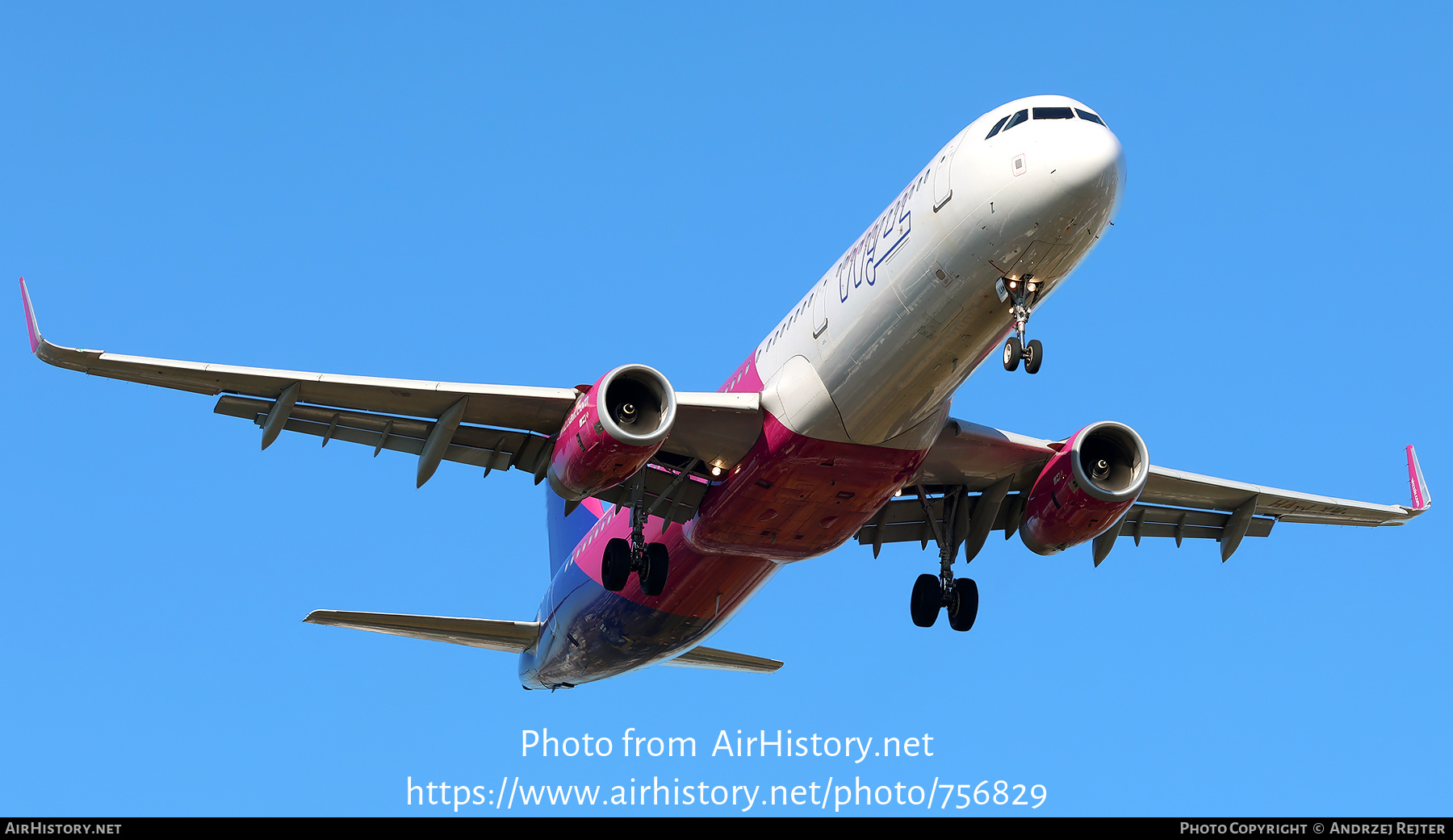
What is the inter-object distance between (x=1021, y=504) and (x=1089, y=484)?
349cm

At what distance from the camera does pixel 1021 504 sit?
28.5 metres

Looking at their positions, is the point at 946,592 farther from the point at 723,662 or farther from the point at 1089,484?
the point at 723,662

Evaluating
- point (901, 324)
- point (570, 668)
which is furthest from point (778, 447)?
point (570, 668)

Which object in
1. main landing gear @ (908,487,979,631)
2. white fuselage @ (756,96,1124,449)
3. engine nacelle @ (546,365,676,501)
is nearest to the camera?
white fuselage @ (756,96,1124,449)

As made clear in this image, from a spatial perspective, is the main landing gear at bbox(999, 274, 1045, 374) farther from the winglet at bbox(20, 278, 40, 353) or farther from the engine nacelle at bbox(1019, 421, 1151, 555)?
the winglet at bbox(20, 278, 40, 353)

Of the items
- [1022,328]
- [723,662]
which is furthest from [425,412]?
[723,662]

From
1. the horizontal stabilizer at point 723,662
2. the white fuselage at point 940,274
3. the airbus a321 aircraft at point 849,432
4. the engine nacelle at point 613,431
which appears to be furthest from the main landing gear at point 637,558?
the horizontal stabilizer at point 723,662

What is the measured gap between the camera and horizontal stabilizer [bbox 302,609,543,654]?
30.2m

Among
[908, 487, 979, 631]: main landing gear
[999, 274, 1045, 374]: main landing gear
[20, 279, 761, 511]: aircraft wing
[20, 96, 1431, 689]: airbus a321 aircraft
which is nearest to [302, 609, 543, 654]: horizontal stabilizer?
[20, 96, 1431, 689]: airbus a321 aircraft

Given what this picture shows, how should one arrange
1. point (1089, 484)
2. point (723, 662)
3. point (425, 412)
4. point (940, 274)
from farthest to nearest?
point (723, 662) < point (1089, 484) < point (425, 412) < point (940, 274)

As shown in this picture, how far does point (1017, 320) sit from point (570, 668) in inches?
576

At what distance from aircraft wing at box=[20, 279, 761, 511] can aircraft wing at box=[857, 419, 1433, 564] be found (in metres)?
4.30

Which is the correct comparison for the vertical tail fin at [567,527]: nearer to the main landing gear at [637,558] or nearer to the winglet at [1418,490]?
the main landing gear at [637,558]

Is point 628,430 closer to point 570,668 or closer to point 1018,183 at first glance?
point 1018,183
